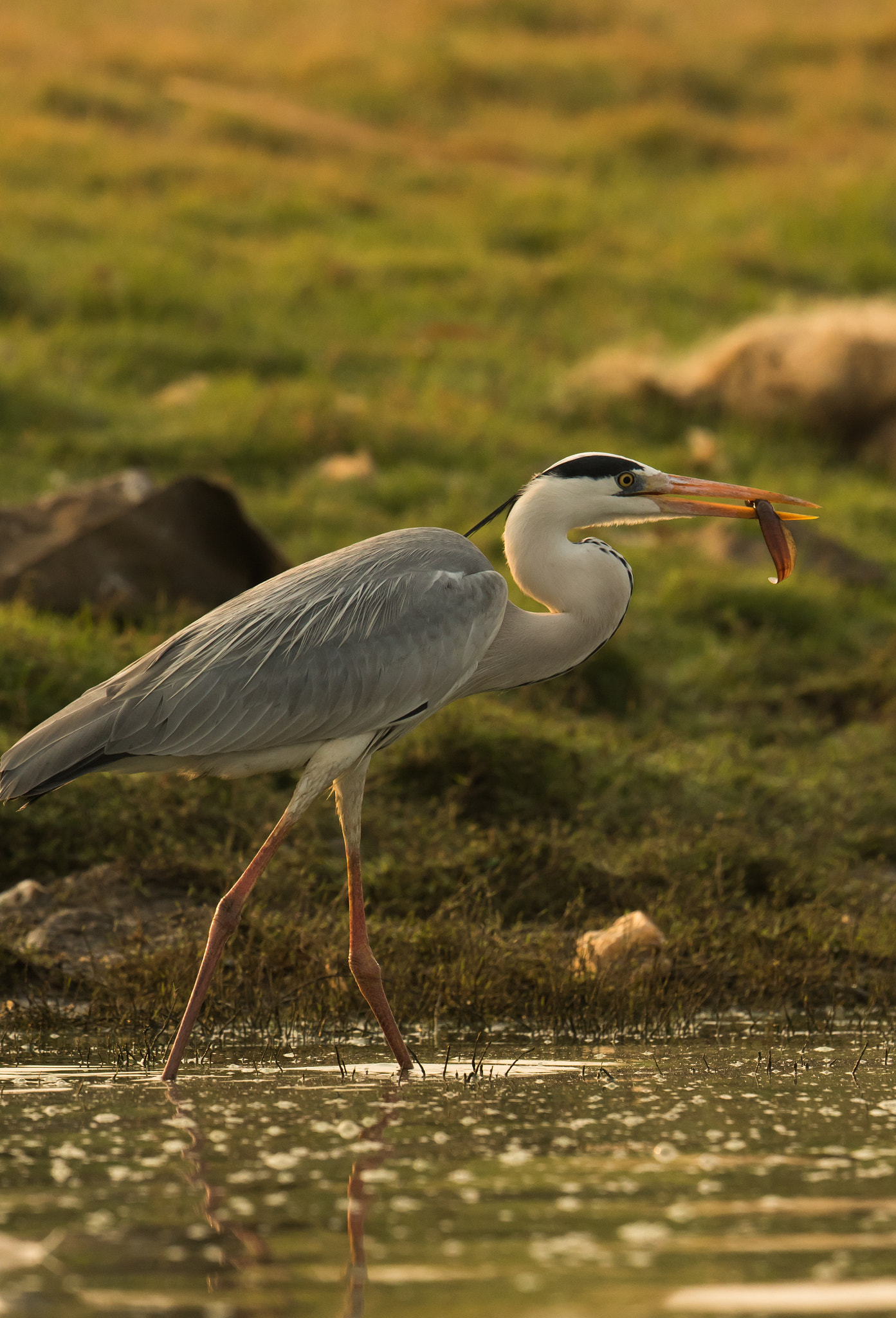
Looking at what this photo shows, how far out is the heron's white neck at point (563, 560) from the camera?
17.2 feet

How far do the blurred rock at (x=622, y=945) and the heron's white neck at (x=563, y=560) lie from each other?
96 cm

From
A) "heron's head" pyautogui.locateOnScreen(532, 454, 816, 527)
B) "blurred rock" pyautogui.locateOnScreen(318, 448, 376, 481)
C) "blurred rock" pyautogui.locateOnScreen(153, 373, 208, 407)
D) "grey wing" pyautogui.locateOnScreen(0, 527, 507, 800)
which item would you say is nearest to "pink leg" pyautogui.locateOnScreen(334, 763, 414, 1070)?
"grey wing" pyautogui.locateOnScreen(0, 527, 507, 800)

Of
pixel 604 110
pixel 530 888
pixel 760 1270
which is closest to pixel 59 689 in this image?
pixel 530 888

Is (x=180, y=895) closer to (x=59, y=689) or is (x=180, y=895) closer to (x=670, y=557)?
(x=59, y=689)

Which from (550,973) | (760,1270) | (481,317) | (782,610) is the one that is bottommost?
(760,1270)

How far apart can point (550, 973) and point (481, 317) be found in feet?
30.4

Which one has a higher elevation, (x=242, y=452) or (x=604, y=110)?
(x=604, y=110)

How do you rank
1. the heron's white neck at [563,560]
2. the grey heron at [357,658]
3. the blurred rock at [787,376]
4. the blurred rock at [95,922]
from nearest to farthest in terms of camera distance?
the grey heron at [357,658] < the heron's white neck at [563,560] < the blurred rock at [95,922] < the blurred rock at [787,376]

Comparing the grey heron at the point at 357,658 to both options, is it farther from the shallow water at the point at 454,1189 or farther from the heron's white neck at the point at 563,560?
the shallow water at the point at 454,1189

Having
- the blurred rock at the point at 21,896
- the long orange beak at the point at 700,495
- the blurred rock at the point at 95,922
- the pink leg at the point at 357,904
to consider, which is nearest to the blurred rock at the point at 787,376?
the blurred rock at the point at 95,922

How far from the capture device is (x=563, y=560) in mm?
5262

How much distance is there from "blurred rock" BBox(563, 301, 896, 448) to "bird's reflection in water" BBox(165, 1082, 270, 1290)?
28.7 ft

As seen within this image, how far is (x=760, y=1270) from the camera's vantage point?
2797 mm

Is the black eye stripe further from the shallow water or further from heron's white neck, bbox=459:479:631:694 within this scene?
the shallow water
